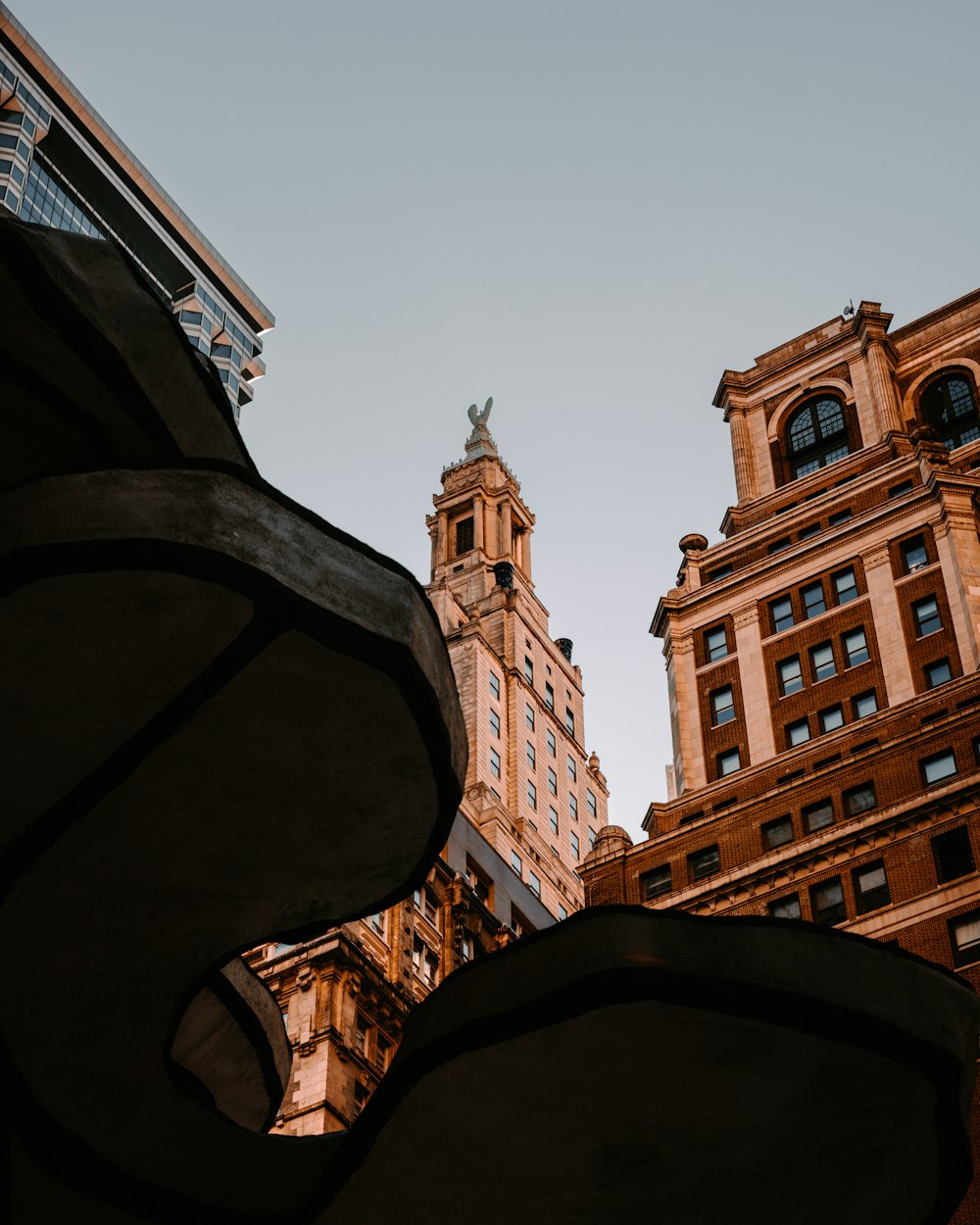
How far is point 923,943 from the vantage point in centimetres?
4881

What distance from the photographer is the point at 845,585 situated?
68812 millimetres

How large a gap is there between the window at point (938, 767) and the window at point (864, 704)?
603cm

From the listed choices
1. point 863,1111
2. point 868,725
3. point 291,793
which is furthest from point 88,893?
point 868,725

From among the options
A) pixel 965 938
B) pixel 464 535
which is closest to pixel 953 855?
pixel 965 938

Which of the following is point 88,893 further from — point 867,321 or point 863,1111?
point 867,321

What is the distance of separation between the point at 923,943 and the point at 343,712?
39027 mm

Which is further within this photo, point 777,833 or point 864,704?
point 864,704

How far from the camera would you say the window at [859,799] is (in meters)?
55.7

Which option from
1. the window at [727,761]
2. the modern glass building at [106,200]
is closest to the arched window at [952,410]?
the window at [727,761]

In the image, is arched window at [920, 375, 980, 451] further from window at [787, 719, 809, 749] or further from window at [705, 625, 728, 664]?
window at [787, 719, 809, 749]

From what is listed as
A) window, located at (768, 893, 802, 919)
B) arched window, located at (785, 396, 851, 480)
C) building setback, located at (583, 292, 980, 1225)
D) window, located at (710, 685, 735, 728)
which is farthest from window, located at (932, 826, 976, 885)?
arched window, located at (785, 396, 851, 480)

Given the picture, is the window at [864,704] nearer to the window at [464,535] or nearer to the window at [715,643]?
the window at [715,643]

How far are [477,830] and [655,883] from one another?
37732mm

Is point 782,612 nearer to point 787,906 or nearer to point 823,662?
point 823,662
